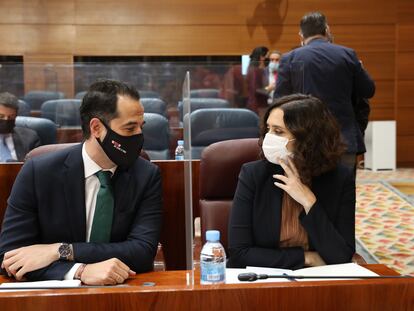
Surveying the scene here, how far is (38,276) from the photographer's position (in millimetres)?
1795

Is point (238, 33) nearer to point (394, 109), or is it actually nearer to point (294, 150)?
point (394, 109)

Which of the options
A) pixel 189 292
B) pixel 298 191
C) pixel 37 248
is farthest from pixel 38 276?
pixel 298 191

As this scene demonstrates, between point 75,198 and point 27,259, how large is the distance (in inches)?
11.0

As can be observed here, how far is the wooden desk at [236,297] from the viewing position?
1199 mm

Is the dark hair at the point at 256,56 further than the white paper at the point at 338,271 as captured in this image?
Yes

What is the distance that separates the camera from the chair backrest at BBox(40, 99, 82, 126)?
4.43m

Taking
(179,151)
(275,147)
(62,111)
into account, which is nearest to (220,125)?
(179,151)

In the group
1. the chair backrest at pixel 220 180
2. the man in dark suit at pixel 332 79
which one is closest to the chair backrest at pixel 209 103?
the man in dark suit at pixel 332 79

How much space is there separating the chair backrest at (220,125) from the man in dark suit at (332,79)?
0.72m

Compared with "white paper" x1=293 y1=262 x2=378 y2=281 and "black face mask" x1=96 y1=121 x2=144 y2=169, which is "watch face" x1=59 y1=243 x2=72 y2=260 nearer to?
"black face mask" x1=96 y1=121 x2=144 y2=169

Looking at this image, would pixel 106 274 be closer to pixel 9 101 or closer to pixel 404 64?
pixel 9 101

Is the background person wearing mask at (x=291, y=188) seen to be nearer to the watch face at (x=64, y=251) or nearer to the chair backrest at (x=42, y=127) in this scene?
the watch face at (x=64, y=251)

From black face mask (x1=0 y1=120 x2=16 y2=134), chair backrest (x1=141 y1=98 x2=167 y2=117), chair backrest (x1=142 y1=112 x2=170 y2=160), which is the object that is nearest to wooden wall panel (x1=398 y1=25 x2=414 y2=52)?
chair backrest (x1=141 y1=98 x2=167 y2=117)

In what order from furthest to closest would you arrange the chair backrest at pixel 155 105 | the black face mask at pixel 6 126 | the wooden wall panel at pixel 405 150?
the wooden wall panel at pixel 405 150 < the chair backrest at pixel 155 105 < the black face mask at pixel 6 126
